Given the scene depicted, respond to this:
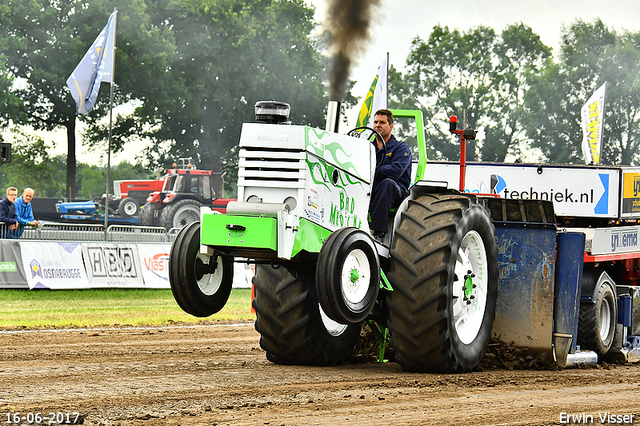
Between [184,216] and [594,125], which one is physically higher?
[594,125]

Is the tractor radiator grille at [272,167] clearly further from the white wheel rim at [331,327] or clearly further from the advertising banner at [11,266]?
the advertising banner at [11,266]

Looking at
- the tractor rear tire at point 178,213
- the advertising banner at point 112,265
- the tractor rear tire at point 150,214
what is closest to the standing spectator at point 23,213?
the advertising banner at point 112,265

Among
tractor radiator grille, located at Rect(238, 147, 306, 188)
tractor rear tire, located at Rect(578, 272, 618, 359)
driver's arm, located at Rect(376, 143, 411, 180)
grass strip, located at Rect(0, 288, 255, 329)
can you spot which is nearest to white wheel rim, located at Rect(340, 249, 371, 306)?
tractor radiator grille, located at Rect(238, 147, 306, 188)

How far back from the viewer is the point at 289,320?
7422mm

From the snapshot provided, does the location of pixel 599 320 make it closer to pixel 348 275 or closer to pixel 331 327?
pixel 331 327

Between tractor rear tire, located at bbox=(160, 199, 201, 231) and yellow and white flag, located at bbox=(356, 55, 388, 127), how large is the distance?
1537 cm

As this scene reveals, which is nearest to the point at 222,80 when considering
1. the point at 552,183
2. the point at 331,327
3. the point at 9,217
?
the point at 9,217

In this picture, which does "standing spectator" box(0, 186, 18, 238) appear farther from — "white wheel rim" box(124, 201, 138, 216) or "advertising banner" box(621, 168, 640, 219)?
"white wheel rim" box(124, 201, 138, 216)

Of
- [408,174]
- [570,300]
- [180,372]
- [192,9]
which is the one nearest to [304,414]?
[180,372]

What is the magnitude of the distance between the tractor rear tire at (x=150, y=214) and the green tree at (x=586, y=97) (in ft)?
114

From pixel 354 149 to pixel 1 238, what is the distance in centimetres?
1217

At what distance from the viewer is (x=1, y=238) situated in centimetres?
1688

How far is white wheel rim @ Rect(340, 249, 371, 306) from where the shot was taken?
19.8 ft

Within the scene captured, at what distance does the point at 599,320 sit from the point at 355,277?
4.33 m
